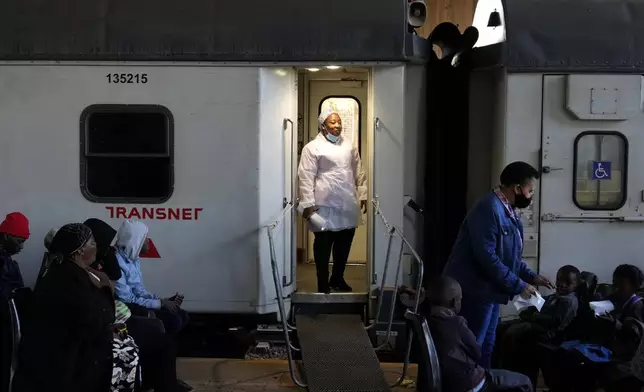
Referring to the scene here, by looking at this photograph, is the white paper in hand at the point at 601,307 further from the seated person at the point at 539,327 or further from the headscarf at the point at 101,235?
the headscarf at the point at 101,235

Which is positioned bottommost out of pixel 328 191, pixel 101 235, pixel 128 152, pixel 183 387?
pixel 183 387

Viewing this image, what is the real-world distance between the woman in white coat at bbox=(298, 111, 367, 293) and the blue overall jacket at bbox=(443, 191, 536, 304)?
1677mm

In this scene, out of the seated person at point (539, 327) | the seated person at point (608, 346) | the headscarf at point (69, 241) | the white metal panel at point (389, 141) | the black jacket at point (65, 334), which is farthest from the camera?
the white metal panel at point (389, 141)

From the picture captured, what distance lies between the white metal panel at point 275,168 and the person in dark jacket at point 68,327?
6.17 ft

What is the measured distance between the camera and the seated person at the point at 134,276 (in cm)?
488

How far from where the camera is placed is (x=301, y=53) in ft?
18.6

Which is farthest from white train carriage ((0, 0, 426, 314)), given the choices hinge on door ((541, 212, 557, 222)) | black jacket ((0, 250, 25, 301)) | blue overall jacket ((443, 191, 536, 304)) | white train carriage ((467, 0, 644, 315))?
blue overall jacket ((443, 191, 536, 304))

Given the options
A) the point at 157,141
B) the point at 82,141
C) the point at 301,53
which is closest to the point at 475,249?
the point at 301,53

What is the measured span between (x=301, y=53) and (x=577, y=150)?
2.27 meters

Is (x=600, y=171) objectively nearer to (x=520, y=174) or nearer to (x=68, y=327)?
(x=520, y=174)

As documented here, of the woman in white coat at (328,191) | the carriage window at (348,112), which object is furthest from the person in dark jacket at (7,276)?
the carriage window at (348,112)

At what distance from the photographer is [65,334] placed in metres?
3.82

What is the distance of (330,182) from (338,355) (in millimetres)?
1618

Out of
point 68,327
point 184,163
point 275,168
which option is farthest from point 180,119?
point 68,327
